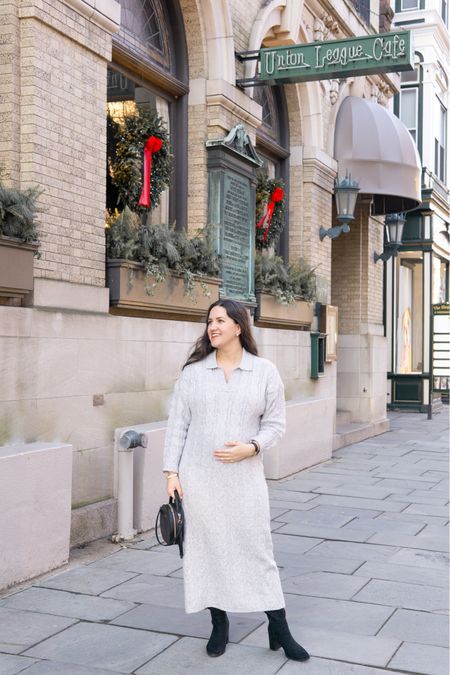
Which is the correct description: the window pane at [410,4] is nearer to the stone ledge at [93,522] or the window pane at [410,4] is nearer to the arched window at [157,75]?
the arched window at [157,75]

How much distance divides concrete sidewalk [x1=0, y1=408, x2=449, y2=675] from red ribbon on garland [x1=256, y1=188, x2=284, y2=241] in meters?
4.33

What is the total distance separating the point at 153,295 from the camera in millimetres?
8047

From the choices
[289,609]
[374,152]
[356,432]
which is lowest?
[289,609]

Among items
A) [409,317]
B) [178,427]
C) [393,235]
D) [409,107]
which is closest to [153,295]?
[178,427]

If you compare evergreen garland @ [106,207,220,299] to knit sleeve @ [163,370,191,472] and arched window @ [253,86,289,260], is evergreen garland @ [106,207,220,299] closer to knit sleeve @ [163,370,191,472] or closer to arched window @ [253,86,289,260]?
knit sleeve @ [163,370,191,472]

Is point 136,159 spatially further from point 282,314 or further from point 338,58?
point 282,314

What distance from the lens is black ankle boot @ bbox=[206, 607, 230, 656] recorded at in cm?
447

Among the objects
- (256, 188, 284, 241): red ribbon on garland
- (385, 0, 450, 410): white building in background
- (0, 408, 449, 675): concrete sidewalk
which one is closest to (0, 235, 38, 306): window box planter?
(0, 408, 449, 675): concrete sidewalk

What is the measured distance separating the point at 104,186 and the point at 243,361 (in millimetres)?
3614

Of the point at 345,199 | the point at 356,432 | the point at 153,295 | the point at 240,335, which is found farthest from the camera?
the point at 356,432

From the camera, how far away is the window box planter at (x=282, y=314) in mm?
11109

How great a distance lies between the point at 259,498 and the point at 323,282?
9168 mm

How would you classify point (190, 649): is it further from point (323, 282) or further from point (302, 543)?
point (323, 282)

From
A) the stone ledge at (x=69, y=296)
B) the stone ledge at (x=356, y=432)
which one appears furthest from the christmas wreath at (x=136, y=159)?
the stone ledge at (x=356, y=432)
